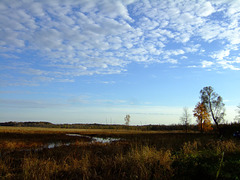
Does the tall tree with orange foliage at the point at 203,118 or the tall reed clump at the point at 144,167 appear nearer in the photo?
the tall reed clump at the point at 144,167

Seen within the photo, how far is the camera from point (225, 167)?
6262 mm

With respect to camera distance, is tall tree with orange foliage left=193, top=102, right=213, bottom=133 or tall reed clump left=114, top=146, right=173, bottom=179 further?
tall tree with orange foliage left=193, top=102, right=213, bottom=133

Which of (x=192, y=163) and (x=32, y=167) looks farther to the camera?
(x=32, y=167)

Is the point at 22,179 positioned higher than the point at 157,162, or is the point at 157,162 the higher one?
the point at 157,162

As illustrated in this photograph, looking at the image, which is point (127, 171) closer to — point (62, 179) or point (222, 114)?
point (62, 179)

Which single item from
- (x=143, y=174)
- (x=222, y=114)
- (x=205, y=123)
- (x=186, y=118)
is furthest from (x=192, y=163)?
(x=186, y=118)

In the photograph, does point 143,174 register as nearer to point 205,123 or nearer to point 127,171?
point 127,171

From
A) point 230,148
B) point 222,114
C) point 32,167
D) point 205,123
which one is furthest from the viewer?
point 205,123

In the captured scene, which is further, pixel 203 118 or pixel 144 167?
pixel 203 118

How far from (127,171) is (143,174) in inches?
35.9

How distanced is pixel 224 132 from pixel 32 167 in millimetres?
37502

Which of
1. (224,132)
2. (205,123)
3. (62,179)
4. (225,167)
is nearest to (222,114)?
(224,132)

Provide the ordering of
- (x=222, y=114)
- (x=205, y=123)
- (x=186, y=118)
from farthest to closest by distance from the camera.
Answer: (x=186, y=118) < (x=205, y=123) < (x=222, y=114)

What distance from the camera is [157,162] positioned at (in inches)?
270
